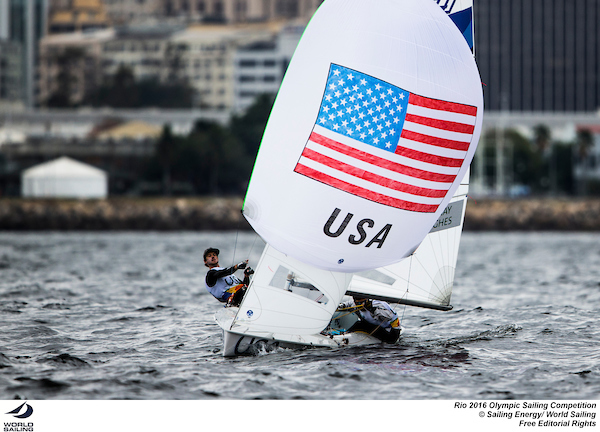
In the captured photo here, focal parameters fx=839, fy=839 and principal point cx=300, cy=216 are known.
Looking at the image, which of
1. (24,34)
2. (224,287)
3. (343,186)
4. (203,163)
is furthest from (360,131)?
(24,34)

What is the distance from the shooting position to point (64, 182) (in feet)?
229

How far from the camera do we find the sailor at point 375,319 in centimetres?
1334

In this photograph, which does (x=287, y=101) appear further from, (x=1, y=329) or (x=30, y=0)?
(x=30, y=0)

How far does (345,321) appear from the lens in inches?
527

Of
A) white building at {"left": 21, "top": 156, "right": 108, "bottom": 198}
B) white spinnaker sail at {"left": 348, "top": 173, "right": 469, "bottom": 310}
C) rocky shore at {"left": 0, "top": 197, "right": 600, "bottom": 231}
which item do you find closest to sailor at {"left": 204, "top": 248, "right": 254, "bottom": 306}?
white spinnaker sail at {"left": 348, "top": 173, "right": 469, "bottom": 310}

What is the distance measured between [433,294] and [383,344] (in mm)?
1167

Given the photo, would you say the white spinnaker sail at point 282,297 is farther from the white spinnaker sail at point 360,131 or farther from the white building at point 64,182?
the white building at point 64,182

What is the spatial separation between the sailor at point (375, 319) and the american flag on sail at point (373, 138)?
225cm

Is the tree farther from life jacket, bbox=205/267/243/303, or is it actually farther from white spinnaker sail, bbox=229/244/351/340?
white spinnaker sail, bbox=229/244/351/340

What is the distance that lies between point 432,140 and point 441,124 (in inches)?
10.2

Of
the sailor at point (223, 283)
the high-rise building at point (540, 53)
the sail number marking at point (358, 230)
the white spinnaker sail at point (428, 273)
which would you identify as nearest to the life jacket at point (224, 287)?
the sailor at point (223, 283)

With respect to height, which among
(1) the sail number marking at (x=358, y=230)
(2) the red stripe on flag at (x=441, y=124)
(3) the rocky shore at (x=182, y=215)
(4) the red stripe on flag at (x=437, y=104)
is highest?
(4) the red stripe on flag at (x=437, y=104)

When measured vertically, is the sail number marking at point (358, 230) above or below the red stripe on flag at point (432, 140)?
below

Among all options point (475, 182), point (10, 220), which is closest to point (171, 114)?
point (475, 182)
